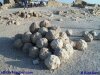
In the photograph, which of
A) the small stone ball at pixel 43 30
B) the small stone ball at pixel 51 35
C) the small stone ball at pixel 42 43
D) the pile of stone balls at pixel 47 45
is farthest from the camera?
the small stone ball at pixel 43 30

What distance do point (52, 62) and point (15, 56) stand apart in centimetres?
120

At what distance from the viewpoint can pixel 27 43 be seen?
7.06 metres

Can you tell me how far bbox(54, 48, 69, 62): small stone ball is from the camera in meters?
6.37

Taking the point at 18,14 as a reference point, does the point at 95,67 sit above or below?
above

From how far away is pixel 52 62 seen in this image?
6.05 meters

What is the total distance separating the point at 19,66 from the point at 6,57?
0.60 meters

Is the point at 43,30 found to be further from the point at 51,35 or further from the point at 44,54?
the point at 44,54

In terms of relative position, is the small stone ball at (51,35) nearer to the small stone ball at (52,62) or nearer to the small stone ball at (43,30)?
the small stone ball at (43,30)

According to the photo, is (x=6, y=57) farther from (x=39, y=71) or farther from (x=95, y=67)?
(x=95, y=67)

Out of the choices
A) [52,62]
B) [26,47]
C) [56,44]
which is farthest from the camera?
[26,47]

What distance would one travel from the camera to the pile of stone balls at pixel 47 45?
20.6 feet

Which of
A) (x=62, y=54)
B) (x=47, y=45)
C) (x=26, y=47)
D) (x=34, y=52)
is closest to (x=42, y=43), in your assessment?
(x=47, y=45)

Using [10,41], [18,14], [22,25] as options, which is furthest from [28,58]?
[18,14]

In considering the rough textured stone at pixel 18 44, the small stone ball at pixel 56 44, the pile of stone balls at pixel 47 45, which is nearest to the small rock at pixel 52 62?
the pile of stone balls at pixel 47 45
